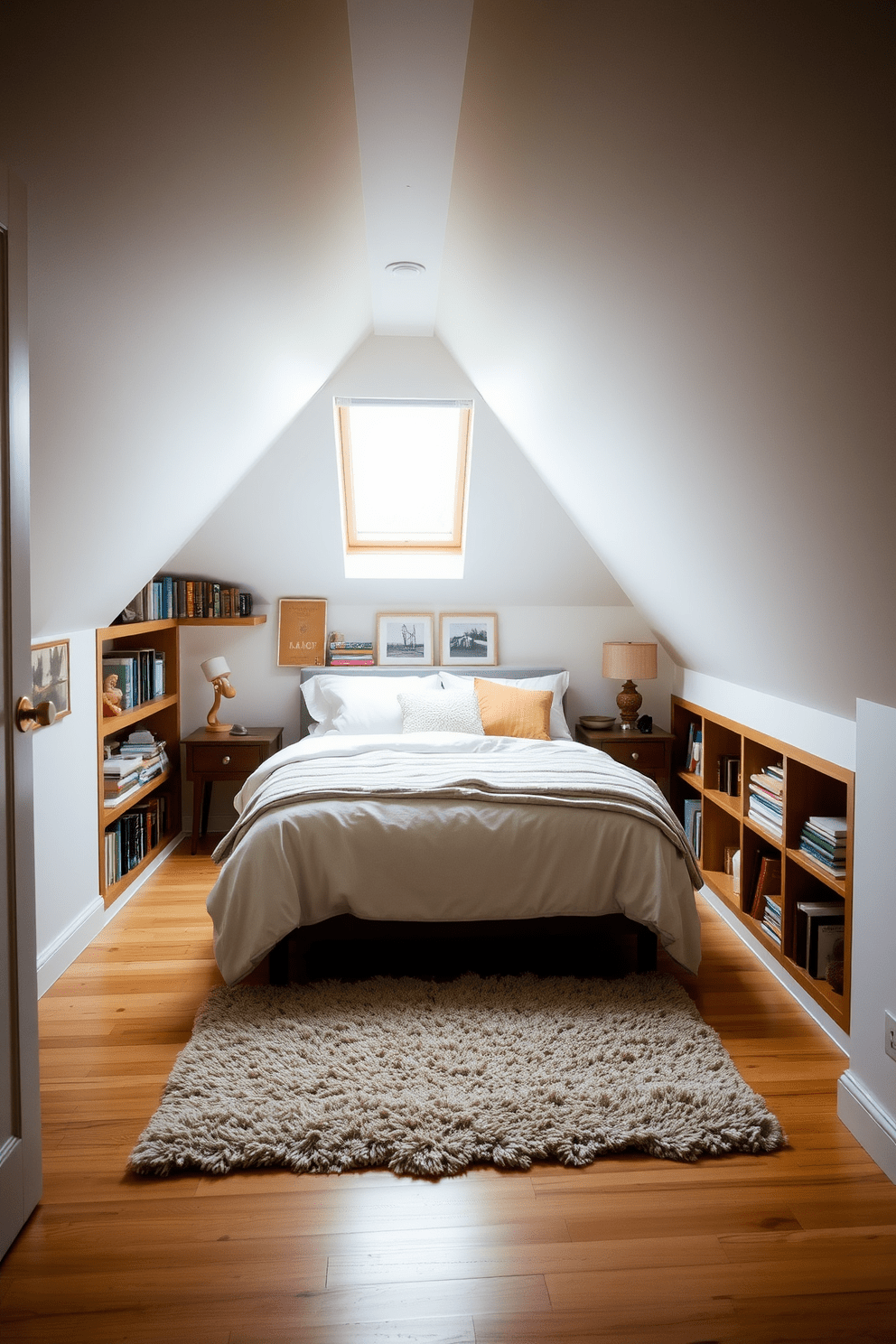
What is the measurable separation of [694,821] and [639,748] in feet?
1.75

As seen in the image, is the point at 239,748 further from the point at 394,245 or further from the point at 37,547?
the point at 394,245

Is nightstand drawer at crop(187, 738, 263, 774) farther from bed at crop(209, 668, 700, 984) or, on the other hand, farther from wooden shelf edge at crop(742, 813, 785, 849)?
wooden shelf edge at crop(742, 813, 785, 849)

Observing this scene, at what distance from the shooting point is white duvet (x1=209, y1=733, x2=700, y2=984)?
298cm

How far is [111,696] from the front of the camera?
3.98 meters

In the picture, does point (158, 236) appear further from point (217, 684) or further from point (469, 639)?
point (469, 639)

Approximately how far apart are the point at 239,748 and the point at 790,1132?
3202mm

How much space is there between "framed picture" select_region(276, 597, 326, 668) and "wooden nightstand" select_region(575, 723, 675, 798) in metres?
1.64

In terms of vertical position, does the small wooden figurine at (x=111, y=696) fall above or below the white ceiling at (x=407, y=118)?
below

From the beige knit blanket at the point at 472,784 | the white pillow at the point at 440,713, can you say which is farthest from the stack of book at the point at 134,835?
the white pillow at the point at 440,713

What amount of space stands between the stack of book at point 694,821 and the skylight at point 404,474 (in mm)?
1902

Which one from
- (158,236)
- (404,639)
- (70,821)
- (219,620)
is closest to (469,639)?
(404,639)

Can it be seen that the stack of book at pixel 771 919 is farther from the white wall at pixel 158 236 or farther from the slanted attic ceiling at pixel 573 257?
the white wall at pixel 158 236

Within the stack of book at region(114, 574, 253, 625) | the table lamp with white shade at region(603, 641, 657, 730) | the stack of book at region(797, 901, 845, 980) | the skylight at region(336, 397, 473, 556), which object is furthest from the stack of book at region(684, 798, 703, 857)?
the stack of book at region(114, 574, 253, 625)

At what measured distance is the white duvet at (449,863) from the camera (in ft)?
9.78
